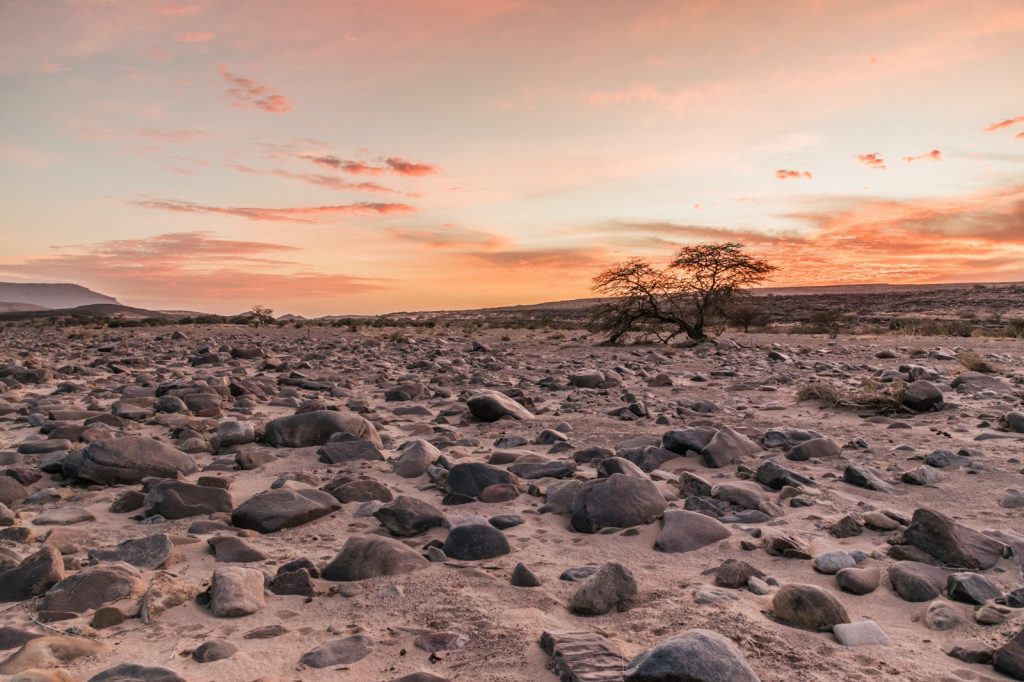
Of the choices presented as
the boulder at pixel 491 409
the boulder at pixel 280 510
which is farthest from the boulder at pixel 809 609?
the boulder at pixel 491 409

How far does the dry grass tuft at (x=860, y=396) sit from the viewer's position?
297 inches

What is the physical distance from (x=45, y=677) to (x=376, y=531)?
1885 millimetres

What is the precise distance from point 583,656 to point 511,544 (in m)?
1.31

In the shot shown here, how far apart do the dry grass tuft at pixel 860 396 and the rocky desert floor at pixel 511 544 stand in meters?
0.08

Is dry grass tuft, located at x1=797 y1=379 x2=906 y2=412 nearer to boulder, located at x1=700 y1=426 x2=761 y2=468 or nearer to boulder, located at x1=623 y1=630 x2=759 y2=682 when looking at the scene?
boulder, located at x1=700 y1=426 x2=761 y2=468

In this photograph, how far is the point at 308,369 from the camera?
12.2 metres

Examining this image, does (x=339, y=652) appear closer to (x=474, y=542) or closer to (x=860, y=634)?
(x=474, y=542)

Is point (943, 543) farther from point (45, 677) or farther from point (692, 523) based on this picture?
point (45, 677)

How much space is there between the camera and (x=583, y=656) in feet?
7.71

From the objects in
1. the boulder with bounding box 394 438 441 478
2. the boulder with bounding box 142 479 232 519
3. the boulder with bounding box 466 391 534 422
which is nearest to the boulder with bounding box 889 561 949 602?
the boulder with bounding box 394 438 441 478

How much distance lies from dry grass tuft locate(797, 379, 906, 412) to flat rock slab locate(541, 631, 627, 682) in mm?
6391

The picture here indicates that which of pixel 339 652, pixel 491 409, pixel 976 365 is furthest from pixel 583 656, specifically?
pixel 976 365

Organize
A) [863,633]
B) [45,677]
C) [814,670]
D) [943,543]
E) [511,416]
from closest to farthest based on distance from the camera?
[45,677] < [814,670] < [863,633] < [943,543] < [511,416]

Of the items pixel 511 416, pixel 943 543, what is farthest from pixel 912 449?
pixel 511 416
